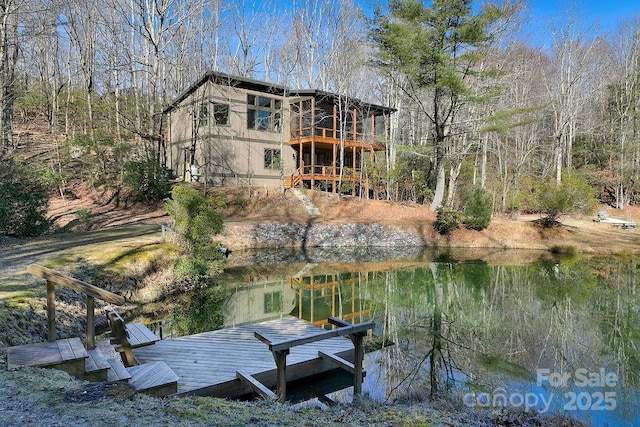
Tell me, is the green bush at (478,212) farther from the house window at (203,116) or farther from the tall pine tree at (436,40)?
the house window at (203,116)

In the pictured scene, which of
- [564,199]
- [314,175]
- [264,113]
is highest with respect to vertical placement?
[264,113]

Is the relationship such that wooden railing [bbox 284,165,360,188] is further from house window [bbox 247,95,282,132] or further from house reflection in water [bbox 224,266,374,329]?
house reflection in water [bbox 224,266,374,329]

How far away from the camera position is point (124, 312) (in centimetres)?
902

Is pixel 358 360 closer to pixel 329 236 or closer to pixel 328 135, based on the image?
pixel 329 236

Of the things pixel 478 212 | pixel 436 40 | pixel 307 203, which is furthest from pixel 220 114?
pixel 478 212

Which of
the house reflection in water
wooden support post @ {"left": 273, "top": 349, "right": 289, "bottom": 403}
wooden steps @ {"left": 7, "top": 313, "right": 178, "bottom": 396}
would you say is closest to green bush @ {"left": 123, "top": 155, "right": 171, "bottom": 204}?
the house reflection in water

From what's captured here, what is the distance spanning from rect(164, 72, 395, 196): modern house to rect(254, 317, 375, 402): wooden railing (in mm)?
17964

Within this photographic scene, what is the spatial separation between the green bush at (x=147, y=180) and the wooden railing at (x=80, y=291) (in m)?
16.1

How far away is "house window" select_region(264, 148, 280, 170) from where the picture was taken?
2442cm

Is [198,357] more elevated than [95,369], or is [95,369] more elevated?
[95,369]

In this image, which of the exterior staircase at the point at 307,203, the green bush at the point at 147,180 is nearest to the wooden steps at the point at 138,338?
the green bush at the point at 147,180

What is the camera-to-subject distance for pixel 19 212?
41.3 ft

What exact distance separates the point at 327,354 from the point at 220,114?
1927 cm

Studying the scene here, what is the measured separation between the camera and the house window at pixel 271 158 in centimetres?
2442
